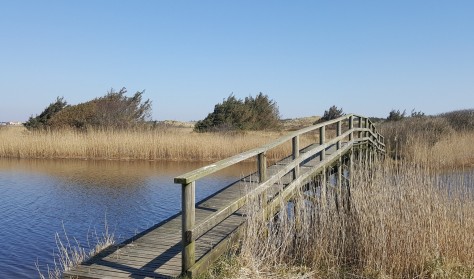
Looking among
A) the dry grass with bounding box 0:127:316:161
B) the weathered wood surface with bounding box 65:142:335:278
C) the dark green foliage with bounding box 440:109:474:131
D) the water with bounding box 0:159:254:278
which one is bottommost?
the water with bounding box 0:159:254:278

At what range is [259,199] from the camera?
6230 mm

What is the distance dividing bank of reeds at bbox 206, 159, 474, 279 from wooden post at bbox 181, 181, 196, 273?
585 millimetres

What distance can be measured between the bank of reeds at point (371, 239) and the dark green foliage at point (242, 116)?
26.1 meters

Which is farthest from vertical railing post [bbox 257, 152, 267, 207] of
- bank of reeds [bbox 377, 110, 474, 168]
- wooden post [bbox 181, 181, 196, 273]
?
bank of reeds [bbox 377, 110, 474, 168]

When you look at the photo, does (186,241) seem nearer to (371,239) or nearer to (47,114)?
(371,239)

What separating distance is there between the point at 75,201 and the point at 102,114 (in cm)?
1793

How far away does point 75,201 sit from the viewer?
40.9 feet

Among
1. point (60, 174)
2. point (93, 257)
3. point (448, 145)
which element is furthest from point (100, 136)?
point (93, 257)

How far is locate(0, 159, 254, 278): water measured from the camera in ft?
27.6

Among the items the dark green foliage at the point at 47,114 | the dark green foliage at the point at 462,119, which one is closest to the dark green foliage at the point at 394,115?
the dark green foliage at the point at 462,119

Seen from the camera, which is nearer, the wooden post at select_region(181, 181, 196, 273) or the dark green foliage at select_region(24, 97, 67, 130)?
the wooden post at select_region(181, 181, 196, 273)

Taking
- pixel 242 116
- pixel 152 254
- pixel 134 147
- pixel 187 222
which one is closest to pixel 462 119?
pixel 242 116

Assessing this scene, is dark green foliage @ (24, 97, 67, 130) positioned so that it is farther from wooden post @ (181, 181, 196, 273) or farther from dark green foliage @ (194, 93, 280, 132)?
wooden post @ (181, 181, 196, 273)

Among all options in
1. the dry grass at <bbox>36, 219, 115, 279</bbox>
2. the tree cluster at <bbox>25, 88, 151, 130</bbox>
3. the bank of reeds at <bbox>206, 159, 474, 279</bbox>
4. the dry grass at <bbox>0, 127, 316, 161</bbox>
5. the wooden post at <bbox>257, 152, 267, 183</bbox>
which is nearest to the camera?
the bank of reeds at <bbox>206, 159, 474, 279</bbox>
